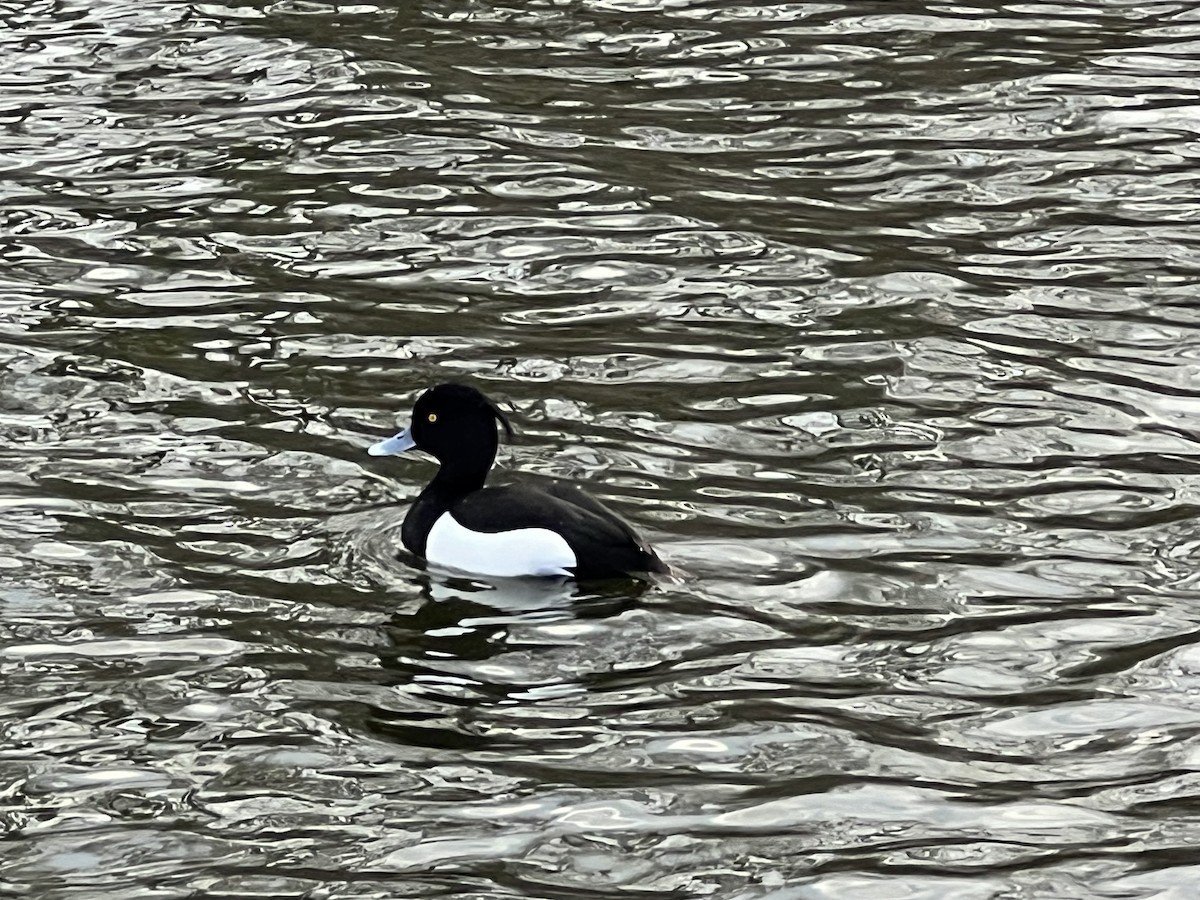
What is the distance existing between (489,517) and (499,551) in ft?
0.49

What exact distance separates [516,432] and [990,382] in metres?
2.30

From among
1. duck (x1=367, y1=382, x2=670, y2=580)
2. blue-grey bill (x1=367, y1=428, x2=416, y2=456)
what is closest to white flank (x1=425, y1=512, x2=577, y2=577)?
duck (x1=367, y1=382, x2=670, y2=580)

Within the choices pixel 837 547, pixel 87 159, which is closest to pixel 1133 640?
pixel 837 547

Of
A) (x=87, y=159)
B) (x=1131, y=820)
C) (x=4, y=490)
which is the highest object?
(x=87, y=159)

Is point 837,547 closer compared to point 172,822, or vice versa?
point 172,822

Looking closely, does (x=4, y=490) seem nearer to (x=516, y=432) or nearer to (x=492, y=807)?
(x=516, y=432)

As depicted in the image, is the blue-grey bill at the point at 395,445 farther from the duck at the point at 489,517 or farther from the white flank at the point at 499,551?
the white flank at the point at 499,551

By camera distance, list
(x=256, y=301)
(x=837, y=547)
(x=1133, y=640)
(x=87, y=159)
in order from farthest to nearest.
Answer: (x=87, y=159) < (x=256, y=301) < (x=837, y=547) < (x=1133, y=640)

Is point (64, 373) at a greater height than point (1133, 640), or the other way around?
point (64, 373)

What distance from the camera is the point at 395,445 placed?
380 inches

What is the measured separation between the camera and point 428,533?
921cm

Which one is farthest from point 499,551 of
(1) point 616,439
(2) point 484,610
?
(1) point 616,439

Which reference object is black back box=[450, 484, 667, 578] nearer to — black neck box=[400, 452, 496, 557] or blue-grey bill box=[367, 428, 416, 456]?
black neck box=[400, 452, 496, 557]

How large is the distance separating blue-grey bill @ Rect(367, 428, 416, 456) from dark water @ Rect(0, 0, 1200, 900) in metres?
0.26
